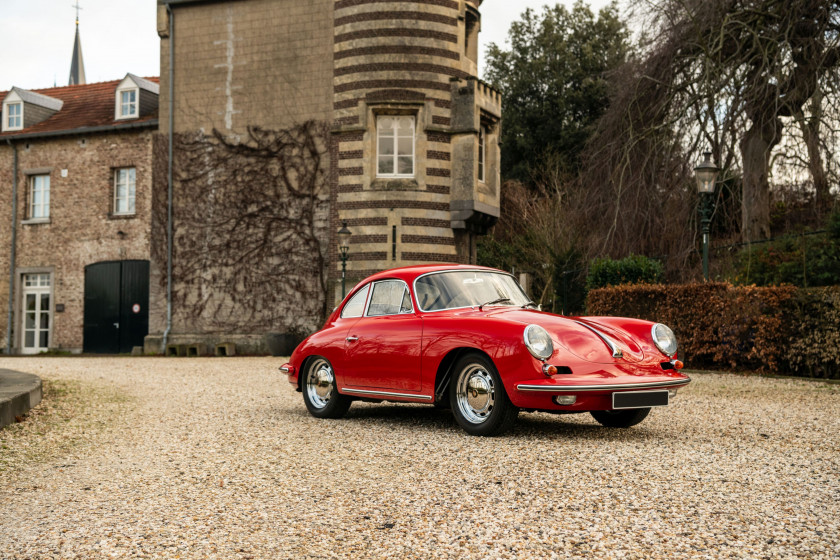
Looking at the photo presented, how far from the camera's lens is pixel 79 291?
85.3 ft

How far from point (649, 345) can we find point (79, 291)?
2305cm

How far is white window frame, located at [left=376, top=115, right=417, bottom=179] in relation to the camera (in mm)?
22188

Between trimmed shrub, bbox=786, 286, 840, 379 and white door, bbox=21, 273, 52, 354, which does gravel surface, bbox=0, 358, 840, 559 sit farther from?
white door, bbox=21, 273, 52, 354

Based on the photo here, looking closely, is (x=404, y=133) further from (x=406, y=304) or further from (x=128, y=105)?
(x=406, y=304)

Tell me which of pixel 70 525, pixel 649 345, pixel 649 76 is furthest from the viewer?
pixel 649 76

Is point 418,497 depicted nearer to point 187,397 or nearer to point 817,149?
point 187,397

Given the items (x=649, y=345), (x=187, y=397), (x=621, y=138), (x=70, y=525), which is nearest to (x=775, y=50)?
(x=621, y=138)

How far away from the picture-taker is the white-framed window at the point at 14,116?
27.9m

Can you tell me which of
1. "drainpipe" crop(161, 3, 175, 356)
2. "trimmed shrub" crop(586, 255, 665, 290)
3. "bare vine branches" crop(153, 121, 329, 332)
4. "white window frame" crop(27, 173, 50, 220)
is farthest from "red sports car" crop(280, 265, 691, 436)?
"white window frame" crop(27, 173, 50, 220)

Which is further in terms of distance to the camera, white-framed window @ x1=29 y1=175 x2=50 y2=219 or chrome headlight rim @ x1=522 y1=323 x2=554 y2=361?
white-framed window @ x1=29 y1=175 x2=50 y2=219

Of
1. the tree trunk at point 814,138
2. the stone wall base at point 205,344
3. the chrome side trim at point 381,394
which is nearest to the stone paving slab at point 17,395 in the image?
the chrome side trim at point 381,394

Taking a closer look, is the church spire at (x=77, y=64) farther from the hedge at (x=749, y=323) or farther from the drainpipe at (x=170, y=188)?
the hedge at (x=749, y=323)

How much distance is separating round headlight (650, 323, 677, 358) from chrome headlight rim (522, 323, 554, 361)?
115 centimetres

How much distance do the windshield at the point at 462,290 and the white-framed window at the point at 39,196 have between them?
2332cm
